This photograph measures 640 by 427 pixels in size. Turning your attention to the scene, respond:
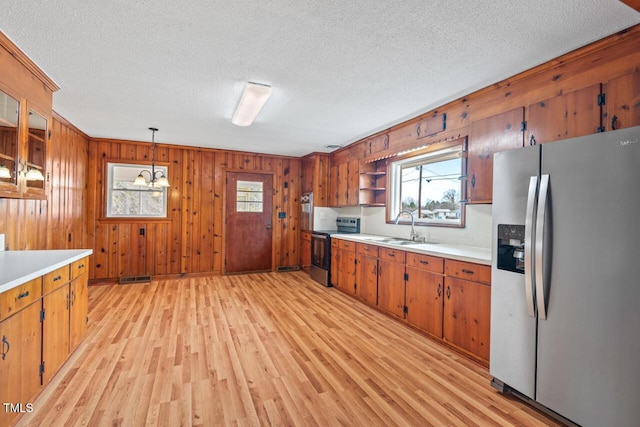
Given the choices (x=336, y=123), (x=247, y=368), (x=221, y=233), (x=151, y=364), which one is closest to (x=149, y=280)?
(x=221, y=233)

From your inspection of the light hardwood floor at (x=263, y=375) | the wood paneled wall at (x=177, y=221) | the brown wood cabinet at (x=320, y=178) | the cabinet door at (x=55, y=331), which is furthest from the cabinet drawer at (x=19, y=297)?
the brown wood cabinet at (x=320, y=178)

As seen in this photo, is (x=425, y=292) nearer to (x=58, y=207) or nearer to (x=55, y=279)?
(x=55, y=279)

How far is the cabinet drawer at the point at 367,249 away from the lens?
382cm

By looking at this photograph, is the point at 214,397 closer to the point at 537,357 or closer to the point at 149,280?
the point at 537,357

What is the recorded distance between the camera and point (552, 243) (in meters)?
1.79

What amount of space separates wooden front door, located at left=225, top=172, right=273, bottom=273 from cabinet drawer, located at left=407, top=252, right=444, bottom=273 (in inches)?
139

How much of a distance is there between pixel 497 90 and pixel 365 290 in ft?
8.97

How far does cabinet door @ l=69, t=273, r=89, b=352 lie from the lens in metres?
2.46

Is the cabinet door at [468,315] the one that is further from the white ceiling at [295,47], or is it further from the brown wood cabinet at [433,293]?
the white ceiling at [295,47]

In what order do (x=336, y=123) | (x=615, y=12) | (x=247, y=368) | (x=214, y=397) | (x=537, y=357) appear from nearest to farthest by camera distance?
(x=615, y=12) → (x=537, y=357) → (x=214, y=397) → (x=247, y=368) → (x=336, y=123)

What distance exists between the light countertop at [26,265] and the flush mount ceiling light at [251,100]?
6.57ft

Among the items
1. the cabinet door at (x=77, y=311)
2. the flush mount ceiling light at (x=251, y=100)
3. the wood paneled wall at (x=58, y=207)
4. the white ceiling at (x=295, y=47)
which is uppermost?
the white ceiling at (x=295, y=47)

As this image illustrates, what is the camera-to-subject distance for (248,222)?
593cm

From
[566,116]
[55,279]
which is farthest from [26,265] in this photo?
[566,116]
